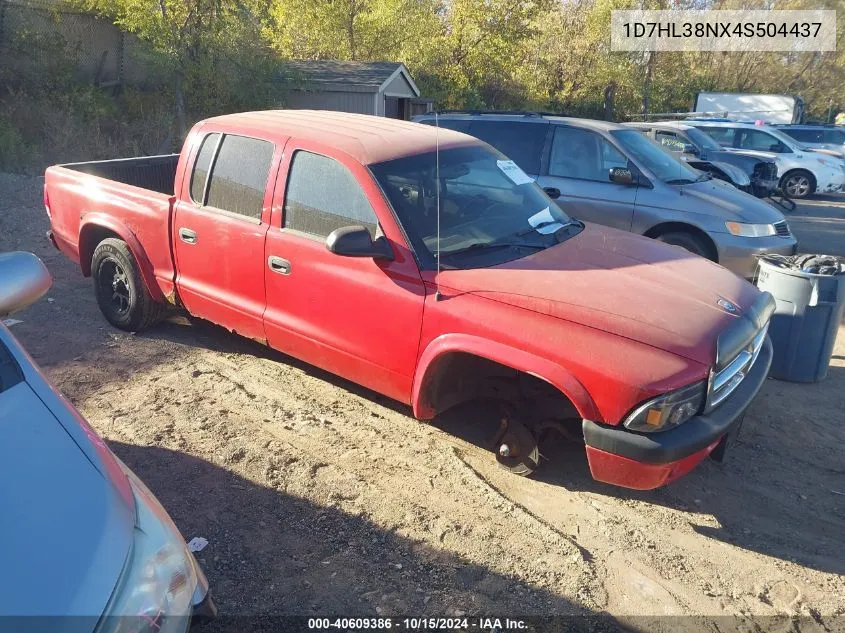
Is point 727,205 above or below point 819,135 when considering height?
below

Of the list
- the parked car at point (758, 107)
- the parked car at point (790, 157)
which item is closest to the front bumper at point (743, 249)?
the parked car at point (790, 157)

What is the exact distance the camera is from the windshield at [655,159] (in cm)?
740

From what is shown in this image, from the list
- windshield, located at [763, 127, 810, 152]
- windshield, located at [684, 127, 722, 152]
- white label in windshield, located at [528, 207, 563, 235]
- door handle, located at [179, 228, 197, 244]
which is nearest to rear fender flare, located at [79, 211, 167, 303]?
door handle, located at [179, 228, 197, 244]

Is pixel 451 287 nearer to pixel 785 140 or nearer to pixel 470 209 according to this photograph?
pixel 470 209

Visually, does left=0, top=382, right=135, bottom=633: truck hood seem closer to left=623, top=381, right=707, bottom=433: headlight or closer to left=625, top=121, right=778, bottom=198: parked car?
left=623, top=381, right=707, bottom=433: headlight

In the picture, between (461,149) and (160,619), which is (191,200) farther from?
(160,619)

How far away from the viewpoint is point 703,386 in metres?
3.19

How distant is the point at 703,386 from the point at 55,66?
16.9 m

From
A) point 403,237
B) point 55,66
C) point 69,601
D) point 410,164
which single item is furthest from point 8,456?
point 55,66

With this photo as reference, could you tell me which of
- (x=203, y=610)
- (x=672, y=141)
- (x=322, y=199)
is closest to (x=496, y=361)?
(x=322, y=199)

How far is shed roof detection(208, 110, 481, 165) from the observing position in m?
4.15

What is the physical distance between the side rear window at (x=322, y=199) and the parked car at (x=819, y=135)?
19.8 meters

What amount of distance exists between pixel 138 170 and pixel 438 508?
15.5 feet

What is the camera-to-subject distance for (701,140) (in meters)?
14.9
